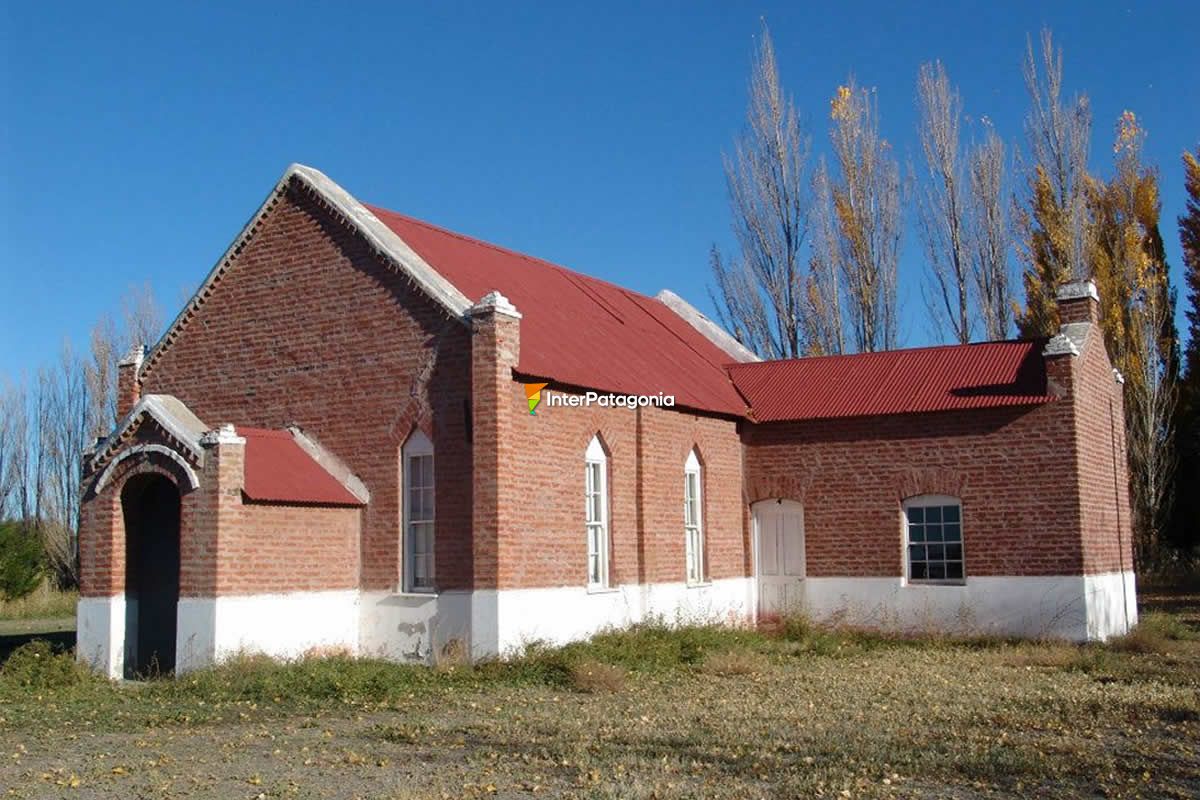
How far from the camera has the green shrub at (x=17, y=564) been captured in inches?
1416

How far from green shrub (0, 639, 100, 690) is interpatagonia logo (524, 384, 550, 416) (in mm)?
7253

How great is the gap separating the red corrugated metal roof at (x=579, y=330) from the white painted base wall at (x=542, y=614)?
336 cm

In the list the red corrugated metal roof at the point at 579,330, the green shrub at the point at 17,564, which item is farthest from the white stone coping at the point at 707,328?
the green shrub at the point at 17,564

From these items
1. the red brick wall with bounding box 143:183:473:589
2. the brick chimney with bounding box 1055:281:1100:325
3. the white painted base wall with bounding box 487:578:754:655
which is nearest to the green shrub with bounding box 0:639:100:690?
the red brick wall with bounding box 143:183:473:589

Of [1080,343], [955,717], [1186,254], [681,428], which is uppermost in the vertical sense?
[1186,254]

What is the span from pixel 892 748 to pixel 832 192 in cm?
2484

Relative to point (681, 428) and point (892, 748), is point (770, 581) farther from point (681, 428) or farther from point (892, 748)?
point (892, 748)

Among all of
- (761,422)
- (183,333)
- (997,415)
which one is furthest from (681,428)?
(183,333)

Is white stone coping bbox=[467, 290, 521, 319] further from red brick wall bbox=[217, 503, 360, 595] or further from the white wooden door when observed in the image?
the white wooden door

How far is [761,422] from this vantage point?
22.6 meters

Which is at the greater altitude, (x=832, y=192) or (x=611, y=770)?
(x=832, y=192)

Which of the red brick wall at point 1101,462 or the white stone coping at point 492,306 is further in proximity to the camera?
the red brick wall at point 1101,462

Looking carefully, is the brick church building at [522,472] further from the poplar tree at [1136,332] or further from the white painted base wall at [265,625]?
the poplar tree at [1136,332]

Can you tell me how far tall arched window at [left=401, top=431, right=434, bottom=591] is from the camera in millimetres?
17500
